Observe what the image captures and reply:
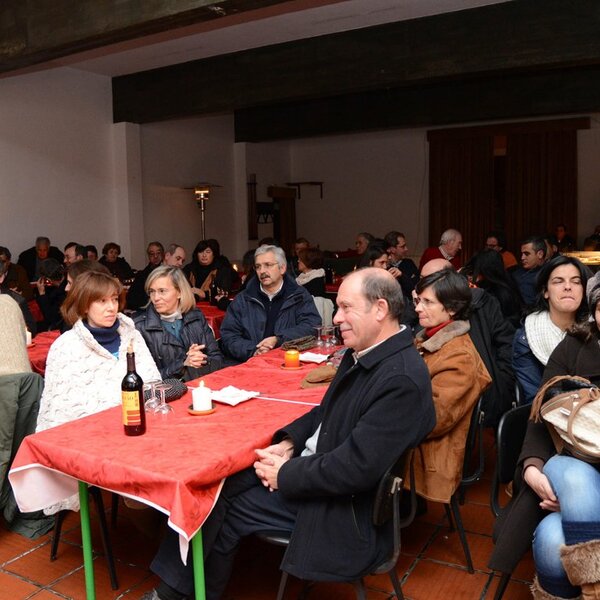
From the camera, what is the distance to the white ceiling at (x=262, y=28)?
675 centimetres

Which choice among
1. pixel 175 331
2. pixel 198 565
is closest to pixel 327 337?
pixel 175 331

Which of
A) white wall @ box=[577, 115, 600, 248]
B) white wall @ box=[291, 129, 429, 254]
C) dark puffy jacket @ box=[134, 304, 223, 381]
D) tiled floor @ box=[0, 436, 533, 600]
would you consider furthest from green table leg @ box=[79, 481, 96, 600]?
white wall @ box=[291, 129, 429, 254]

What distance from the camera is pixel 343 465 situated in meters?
1.99

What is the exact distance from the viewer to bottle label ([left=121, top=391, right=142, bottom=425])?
2242 mm

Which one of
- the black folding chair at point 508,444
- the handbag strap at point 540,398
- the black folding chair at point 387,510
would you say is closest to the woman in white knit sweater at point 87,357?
the black folding chair at point 387,510

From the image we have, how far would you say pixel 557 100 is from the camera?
1029cm

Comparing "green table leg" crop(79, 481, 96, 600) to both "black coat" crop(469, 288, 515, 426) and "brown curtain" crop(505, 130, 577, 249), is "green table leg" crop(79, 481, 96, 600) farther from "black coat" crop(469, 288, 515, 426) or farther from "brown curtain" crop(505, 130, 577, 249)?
"brown curtain" crop(505, 130, 577, 249)

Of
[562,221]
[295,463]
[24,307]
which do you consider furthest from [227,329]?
[562,221]

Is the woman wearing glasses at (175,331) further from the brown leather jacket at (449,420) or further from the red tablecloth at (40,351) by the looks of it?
the brown leather jacket at (449,420)

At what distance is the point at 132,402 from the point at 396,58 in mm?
6219

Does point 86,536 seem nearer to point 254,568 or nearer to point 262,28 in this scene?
point 254,568

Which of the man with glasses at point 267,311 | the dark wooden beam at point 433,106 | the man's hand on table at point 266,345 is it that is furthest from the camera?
the dark wooden beam at point 433,106

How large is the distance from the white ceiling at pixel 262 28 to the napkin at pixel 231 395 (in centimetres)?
456

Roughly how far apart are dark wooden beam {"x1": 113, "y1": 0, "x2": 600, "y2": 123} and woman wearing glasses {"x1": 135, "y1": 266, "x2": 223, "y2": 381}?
4.69 meters
